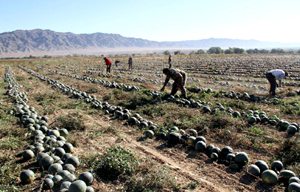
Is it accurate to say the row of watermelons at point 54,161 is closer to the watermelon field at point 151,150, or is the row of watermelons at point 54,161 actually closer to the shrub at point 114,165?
the watermelon field at point 151,150

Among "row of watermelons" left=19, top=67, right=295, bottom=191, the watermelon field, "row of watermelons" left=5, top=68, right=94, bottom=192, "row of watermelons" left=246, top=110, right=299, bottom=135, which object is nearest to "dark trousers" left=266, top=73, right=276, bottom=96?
the watermelon field

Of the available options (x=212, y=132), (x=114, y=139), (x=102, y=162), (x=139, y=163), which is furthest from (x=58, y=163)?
(x=212, y=132)

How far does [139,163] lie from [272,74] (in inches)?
429

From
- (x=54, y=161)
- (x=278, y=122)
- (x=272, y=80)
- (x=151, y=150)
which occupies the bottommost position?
(x=151, y=150)

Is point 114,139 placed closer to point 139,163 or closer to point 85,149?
point 85,149

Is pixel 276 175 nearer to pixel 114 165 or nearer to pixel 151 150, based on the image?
pixel 151 150

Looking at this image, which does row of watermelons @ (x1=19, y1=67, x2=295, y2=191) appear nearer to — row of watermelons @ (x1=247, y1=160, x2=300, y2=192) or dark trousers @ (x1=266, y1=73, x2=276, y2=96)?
row of watermelons @ (x1=247, y1=160, x2=300, y2=192)

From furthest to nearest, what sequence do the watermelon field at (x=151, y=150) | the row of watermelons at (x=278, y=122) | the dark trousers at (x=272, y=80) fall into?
the dark trousers at (x=272, y=80) → the row of watermelons at (x=278, y=122) → the watermelon field at (x=151, y=150)

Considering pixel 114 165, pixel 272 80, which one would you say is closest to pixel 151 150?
pixel 114 165

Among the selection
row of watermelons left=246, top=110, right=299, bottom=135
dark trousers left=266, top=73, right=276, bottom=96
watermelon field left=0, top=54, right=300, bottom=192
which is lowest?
watermelon field left=0, top=54, right=300, bottom=192

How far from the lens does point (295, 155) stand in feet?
19.4

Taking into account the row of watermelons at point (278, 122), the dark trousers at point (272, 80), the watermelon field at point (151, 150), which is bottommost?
the watermelon field at point (151, 150)

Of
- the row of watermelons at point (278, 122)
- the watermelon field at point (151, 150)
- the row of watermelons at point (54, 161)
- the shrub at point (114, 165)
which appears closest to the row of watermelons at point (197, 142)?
the watermelon field at point (151, 150)

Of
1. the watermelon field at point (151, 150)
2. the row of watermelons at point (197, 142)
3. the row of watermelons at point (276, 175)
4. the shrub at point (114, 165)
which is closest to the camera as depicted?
the row of watermelons at point (276, 175)
